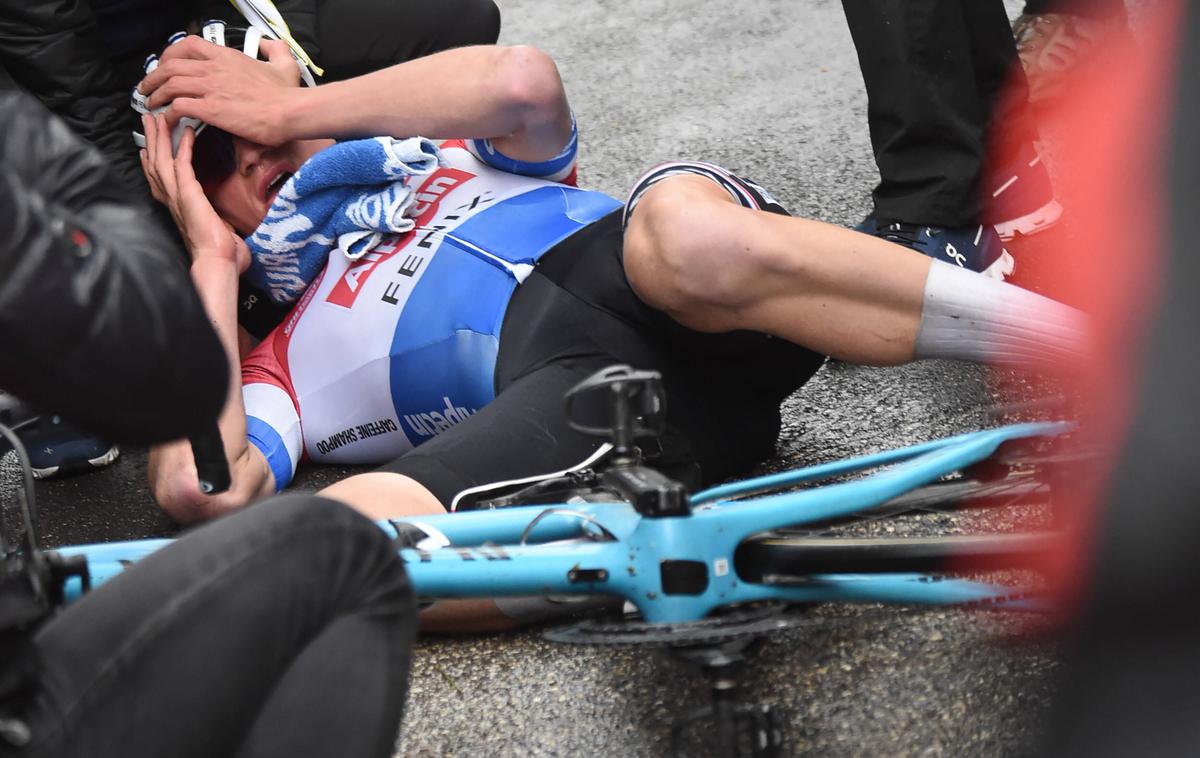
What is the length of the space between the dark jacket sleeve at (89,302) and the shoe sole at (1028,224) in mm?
1337

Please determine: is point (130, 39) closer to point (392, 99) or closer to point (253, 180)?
point (253, 180)

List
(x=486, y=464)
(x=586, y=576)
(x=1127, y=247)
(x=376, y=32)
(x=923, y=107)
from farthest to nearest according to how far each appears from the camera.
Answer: (x=376, y=32) → (x=923, y=107) → (x=486, y=464) → (x=586, y=576) → (x=1127, y=247)

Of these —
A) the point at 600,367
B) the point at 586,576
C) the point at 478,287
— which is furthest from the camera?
the point at 478,287

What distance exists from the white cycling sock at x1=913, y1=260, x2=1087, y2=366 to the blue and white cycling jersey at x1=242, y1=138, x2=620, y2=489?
0.57 m

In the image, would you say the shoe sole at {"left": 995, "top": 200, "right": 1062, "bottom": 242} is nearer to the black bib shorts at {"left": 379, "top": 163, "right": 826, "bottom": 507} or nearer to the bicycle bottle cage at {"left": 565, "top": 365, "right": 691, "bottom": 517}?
the black bib shorts at {"left": 379, "top": 163, "right": 826, "bottom": 507}

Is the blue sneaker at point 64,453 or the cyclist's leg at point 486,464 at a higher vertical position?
the cyclist's leg at point 486,464

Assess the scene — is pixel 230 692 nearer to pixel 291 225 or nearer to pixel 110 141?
pixel 291 225

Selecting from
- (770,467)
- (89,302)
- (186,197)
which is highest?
(89,302)

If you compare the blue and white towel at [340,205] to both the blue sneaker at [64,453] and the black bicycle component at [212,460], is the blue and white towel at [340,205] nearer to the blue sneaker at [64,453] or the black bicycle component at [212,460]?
the blue sneaker at [64,453]

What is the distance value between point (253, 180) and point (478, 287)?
0.44 meters

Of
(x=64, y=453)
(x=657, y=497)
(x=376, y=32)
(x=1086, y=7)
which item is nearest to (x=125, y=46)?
(x=376, y=32)

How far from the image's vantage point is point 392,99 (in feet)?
5.85

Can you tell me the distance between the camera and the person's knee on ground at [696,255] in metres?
1.37

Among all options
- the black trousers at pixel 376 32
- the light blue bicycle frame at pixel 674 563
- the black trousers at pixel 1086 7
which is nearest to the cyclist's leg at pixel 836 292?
the light blue bicycle frame at pixel 674 563
